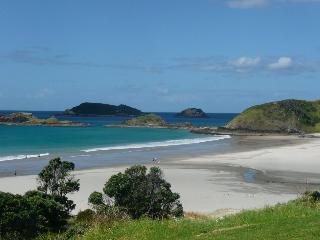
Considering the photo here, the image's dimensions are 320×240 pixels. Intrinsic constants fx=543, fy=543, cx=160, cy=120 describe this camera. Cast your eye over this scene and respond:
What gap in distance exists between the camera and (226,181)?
42.2 m

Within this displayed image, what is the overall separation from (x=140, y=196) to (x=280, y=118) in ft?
368

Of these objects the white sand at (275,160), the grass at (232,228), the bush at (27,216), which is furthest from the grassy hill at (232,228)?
the white sand at (275,160)

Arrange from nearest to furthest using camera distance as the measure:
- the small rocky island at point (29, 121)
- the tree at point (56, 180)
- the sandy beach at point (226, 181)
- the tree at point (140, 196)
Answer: the tree at point (140, 196)
the tree at point (56, 180)
the sandy beach at point (226, 181)
the small rocky island at point (29, 121)

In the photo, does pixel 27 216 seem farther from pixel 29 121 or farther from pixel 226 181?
pixel 29 121

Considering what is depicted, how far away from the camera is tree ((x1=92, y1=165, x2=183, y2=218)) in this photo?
23.3 meters

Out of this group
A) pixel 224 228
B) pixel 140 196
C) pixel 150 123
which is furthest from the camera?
pixel 150 123

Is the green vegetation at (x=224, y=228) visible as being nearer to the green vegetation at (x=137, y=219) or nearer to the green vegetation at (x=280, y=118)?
the green vegetation at (x=137, y=219)

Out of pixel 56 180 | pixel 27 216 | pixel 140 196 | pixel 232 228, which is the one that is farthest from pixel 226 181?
pixel 232 228

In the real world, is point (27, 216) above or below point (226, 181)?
above

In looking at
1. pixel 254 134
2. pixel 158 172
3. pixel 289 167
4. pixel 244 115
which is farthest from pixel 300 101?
pixel 158 172

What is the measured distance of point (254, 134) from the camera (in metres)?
123

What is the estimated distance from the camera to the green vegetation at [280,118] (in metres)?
129

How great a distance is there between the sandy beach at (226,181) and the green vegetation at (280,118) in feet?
221

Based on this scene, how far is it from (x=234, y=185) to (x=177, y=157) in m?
23.5
